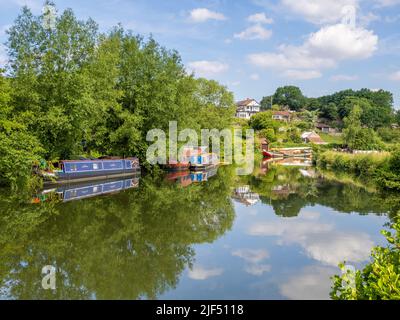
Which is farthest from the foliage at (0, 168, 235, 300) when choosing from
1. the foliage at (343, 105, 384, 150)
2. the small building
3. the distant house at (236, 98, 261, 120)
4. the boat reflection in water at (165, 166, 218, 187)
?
the distant house at (236, 98, 261, 120)

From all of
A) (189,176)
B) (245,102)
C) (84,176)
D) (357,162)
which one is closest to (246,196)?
(189,176)

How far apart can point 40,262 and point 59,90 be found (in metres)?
14.2

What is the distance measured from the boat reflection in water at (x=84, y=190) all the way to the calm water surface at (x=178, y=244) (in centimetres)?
13

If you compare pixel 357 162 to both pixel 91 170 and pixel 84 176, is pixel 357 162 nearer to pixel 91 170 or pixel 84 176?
pixel 91 170

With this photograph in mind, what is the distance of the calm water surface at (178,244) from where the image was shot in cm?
667

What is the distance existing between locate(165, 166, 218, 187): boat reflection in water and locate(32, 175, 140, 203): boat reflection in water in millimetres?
2605

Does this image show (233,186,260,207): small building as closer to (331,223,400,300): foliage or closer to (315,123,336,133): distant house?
(331,223,400,300): foliage

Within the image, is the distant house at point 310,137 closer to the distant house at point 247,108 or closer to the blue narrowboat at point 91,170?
the distant house at point 247,108

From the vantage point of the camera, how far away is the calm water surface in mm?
6671

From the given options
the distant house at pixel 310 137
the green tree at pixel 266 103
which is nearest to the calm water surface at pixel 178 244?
the distant house at pixel 310 137

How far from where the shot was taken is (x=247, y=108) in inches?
4203

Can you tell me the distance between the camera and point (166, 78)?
88.8 ft

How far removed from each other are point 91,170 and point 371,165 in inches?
831
